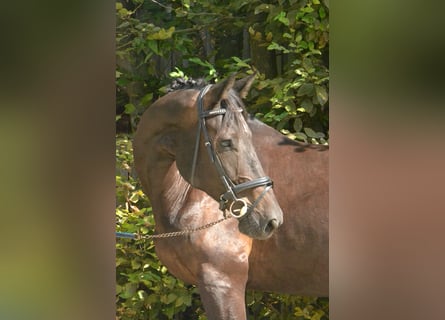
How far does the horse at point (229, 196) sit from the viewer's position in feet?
5.62

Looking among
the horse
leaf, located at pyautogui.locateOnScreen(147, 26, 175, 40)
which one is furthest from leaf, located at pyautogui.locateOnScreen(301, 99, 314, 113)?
leaf, located at pyautogui.locateOnScreen(147, 26, 175, 40)

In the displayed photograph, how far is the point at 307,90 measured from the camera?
2426 mm

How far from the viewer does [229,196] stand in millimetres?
1712

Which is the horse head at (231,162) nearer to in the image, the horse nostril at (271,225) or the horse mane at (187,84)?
the horse nostril at (271,225)

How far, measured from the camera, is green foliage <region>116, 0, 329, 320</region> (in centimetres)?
247

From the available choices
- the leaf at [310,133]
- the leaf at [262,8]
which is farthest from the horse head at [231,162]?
the leaf at [262,8]

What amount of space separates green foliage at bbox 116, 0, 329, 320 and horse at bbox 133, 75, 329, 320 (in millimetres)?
471

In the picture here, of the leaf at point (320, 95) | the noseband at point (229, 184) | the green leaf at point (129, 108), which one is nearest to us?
the noseband at point (229, 184)

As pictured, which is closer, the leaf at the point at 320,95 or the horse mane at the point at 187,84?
the horse mane at the point at 187,84

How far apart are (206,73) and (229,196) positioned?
0.91 m

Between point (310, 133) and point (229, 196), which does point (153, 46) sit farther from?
point (229, 196)
